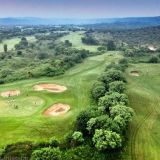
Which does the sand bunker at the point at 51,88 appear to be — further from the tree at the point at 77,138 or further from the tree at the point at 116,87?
the tree at the point at 77,138

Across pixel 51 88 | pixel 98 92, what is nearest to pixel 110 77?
pixel 98 92

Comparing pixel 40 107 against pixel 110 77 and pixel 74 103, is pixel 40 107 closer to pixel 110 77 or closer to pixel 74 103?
pixel 74 103

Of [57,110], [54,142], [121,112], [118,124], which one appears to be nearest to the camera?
[54,142]

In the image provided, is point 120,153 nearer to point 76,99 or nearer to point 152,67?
point 76,99

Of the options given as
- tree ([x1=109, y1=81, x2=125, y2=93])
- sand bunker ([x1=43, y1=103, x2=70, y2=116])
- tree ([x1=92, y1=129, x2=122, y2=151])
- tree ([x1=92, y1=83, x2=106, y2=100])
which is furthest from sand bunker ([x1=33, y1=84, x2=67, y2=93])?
tree ([x1=92, y1=129, x2=122, y2=151])

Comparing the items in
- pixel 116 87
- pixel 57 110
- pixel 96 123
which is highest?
pixel 116 87

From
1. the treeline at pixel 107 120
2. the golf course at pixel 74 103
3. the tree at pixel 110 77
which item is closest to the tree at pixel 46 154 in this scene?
the golf course at pixel 74 103
